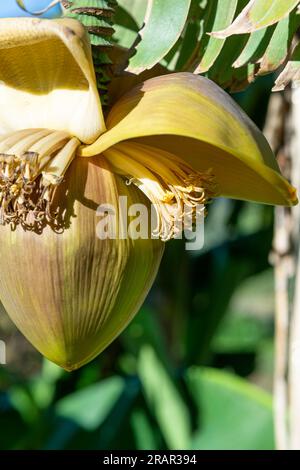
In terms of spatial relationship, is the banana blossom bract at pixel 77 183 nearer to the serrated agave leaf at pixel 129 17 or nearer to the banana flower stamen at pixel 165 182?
the banana flower stamen at pixel 165 182

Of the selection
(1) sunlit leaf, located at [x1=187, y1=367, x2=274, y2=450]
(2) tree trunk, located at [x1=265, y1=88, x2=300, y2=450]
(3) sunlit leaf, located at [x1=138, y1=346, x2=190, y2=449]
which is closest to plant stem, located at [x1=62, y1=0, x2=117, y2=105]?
(2) tree trunk, located at [x1=265, y1=88, x2=300, y2=450]

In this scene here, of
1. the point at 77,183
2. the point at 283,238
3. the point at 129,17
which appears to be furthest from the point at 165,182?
the point at 283,238

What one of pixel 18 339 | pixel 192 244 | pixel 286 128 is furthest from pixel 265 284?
Answer: pixel 192 244

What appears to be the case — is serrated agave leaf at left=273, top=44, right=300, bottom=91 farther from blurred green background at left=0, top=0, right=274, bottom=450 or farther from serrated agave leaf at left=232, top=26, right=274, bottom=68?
blurred green background at left=0, top=0, right=274, bottom=450

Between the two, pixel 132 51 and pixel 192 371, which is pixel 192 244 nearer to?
pixel 132 51

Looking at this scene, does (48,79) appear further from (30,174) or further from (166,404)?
(166,404)

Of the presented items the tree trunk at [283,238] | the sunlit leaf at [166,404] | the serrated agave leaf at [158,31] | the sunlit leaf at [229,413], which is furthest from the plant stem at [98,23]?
the sunlit leaf at [166,404]
